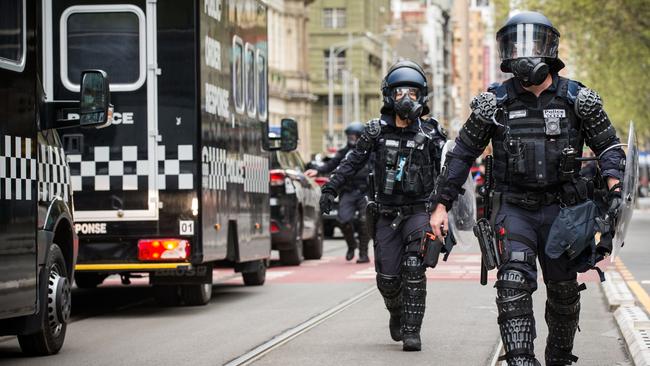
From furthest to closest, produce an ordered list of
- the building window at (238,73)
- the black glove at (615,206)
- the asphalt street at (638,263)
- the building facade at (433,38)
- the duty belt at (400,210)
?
the building facade at (433,38)
the asphalt street at (638,263)
the building window at (238,73)
the duty belt at (400,210)
the black glove at (615,206)

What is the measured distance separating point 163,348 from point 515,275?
383 centimetres

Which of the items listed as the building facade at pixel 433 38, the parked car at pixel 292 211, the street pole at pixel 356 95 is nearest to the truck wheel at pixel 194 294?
the parked car at pixel 292 211

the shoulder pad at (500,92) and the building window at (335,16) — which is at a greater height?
the building window at (335,16)

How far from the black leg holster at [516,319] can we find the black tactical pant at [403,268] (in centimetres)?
259

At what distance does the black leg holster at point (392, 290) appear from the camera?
10742 millimetres

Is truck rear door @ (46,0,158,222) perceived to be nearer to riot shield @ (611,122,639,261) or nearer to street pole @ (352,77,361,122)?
riot shield @ (611,122,639,261)

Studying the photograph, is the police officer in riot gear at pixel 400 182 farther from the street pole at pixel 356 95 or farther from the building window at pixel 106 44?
the street pole at pixel 356 95

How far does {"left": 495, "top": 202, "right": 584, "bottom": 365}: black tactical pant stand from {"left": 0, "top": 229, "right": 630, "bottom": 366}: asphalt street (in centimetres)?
146

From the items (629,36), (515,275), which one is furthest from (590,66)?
(515,275)

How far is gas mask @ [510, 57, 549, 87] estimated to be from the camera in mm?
8062

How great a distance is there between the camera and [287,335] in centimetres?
1188

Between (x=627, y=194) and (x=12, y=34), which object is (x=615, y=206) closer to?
(x=627, y=194)

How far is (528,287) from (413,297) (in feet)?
8.63

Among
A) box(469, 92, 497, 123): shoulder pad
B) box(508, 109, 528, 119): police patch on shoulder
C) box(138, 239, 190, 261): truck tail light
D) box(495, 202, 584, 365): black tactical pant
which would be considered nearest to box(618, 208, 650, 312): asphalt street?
box(138, 239, 190, 261): truck tail light
